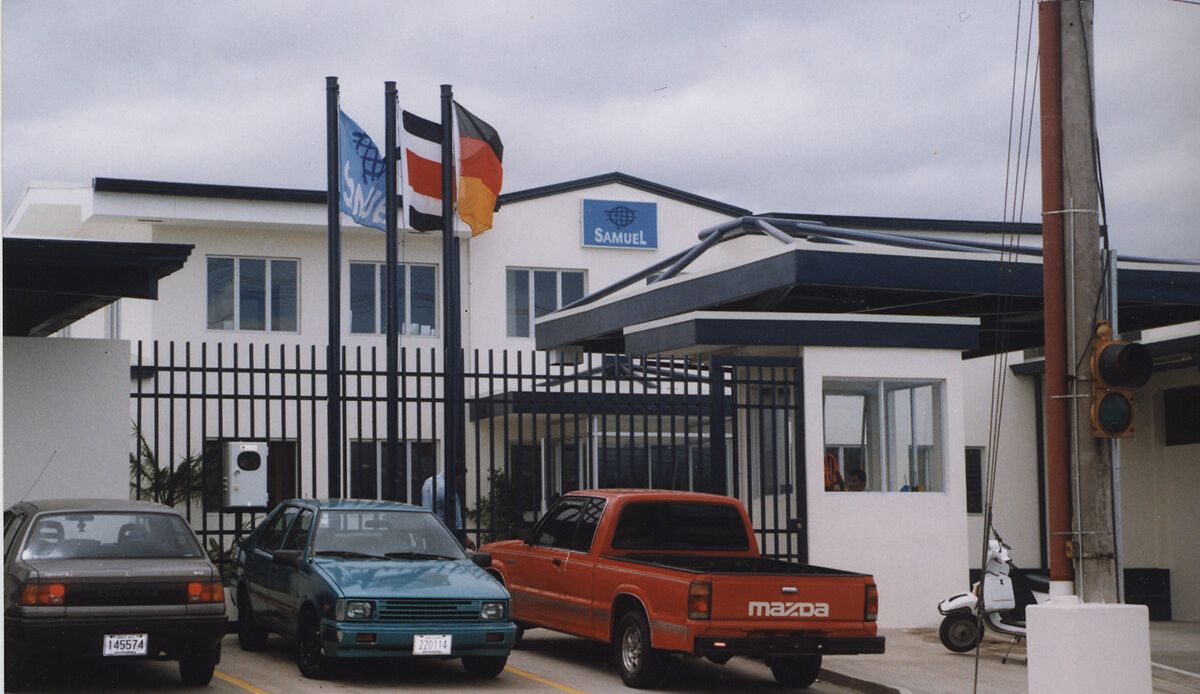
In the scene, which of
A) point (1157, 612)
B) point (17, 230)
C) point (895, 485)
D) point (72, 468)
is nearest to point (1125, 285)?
point (895, 485)

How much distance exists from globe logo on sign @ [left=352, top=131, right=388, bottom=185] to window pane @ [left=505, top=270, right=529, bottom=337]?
40.6ft

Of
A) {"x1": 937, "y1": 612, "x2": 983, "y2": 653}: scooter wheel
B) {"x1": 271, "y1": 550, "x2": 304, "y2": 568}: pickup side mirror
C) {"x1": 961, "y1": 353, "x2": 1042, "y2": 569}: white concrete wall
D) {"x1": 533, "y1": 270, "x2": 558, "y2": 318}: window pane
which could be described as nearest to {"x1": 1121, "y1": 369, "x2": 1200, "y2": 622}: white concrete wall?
{"x1": 961, "y1": 353, "x2": 1042, "y2": 569}: white concrete wall

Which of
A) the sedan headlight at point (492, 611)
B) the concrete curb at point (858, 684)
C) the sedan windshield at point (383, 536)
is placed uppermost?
the sedan windshield at point (383, 536)

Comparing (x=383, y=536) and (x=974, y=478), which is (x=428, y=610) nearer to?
(x=383, y=536)

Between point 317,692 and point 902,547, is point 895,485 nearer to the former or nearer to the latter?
point 902,547

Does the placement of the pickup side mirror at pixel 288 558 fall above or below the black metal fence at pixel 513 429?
below

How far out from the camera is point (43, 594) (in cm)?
1114

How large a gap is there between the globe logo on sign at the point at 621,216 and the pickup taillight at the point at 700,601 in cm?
1952

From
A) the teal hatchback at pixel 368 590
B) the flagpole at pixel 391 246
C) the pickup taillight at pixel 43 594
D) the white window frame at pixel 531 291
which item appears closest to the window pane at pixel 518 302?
the white window frame at pixel 531 291

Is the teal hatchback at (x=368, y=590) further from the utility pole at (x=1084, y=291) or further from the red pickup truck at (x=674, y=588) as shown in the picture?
the utility pole at (x=1084, y=291)

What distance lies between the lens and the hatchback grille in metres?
12.2

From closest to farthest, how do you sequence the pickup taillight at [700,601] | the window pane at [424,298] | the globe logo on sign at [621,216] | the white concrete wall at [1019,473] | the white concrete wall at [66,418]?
the pickup taillight at [700,601], the white concrete wall at [66,418], the white concrete wall at [1019,473], the window pane at [424,298], the globe logo on sign at [621,216]

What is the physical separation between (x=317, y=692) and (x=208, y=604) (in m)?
1.12

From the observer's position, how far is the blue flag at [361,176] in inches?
700
